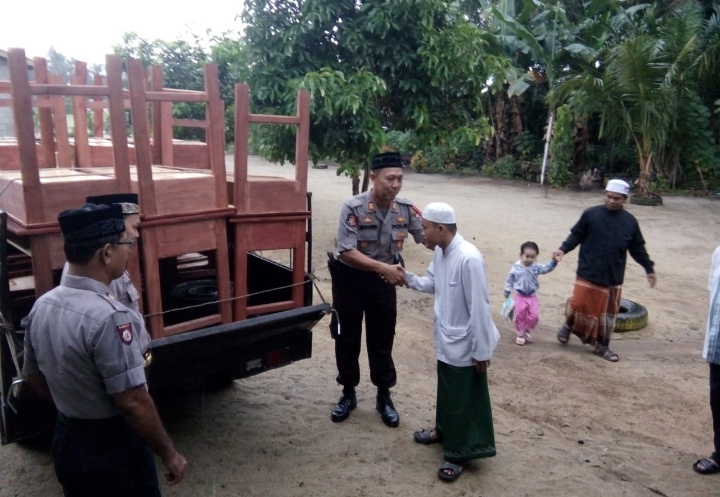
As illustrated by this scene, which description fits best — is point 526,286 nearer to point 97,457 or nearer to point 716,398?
point 716,398

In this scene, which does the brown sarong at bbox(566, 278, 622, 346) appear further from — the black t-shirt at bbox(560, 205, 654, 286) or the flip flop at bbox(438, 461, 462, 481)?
the flip flop at bbox(438, 461, 462, 481)

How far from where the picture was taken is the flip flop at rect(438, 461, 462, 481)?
344 cm

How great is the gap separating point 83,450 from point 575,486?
2687 millimetres

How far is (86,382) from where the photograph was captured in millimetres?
2051

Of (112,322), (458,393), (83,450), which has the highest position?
(112,322)

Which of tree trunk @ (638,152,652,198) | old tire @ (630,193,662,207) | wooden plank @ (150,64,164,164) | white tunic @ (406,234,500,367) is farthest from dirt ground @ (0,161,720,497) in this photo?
tree trunk @ (638,152,652,198)

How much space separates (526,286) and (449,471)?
2.81 meters

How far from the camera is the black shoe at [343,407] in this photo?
4.11 meters

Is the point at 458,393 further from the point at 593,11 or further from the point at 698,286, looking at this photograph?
the point at 593,11

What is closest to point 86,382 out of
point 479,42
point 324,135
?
point 324,135

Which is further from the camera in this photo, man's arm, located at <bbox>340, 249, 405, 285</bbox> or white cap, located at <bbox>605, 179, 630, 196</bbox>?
white cap, located at <bbox>605, 179, 630, 196</bbox>

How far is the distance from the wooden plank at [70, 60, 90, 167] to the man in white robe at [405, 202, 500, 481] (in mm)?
2350

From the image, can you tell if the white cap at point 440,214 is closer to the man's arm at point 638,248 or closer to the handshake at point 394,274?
the handshake at point 394,274

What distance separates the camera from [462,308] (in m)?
3.37
